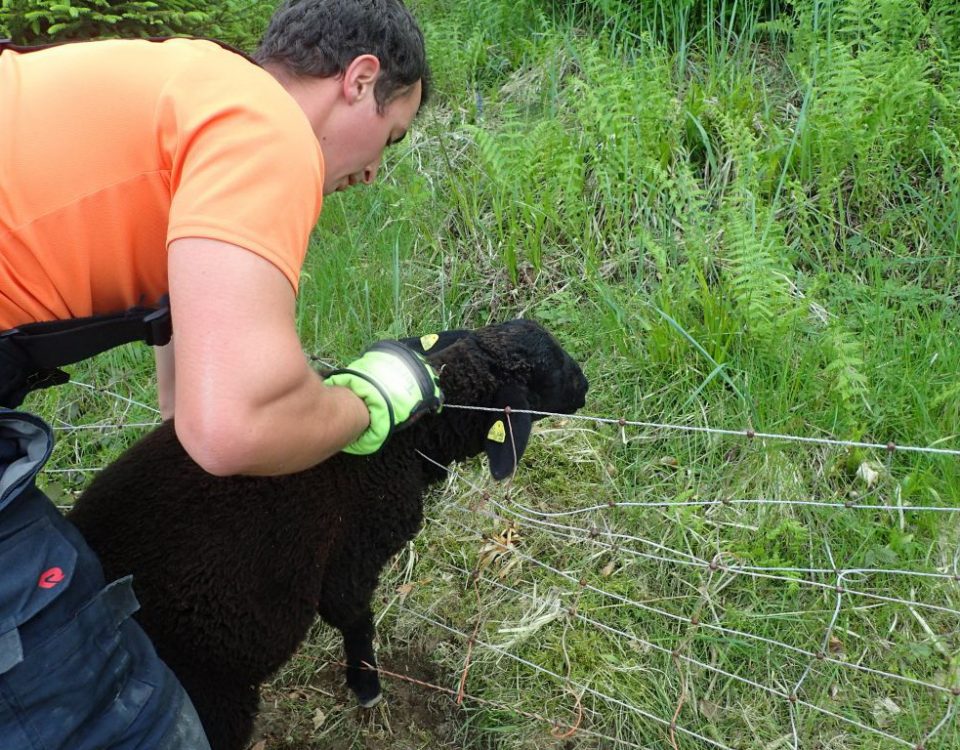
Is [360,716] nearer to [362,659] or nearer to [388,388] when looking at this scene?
[362,659]

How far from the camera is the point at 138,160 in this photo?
1738 mm

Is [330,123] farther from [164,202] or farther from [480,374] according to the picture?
[480,374]

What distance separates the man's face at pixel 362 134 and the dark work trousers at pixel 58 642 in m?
1.00

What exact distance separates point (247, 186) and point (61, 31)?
11.9ft

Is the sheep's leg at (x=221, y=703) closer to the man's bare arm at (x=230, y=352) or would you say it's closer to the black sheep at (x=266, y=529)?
the black sheep at (x=266, y=529)

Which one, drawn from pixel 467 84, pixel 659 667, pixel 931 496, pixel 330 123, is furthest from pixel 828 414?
pixel 467 84

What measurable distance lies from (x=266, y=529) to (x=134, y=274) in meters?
0.94

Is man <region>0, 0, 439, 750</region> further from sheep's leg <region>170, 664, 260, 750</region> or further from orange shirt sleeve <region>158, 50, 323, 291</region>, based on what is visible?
sheep's leg <region>170, 664, 260, 750</region>

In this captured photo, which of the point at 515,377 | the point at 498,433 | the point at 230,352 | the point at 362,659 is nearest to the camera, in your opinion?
the point at 230,352

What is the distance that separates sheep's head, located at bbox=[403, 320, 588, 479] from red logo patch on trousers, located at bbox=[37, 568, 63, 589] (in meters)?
1.44

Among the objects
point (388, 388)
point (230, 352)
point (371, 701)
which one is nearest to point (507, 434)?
point (388, 388)

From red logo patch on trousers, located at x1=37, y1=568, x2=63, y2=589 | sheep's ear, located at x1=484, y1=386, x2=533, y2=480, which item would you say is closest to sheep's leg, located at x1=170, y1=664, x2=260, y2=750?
red logo patch on trousers, located at x1=37, y1=568, x2=63, y2=589

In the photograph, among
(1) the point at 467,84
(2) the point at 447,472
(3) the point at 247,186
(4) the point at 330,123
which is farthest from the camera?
(1) the point at 467,84

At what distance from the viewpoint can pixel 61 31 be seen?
4492 mm
